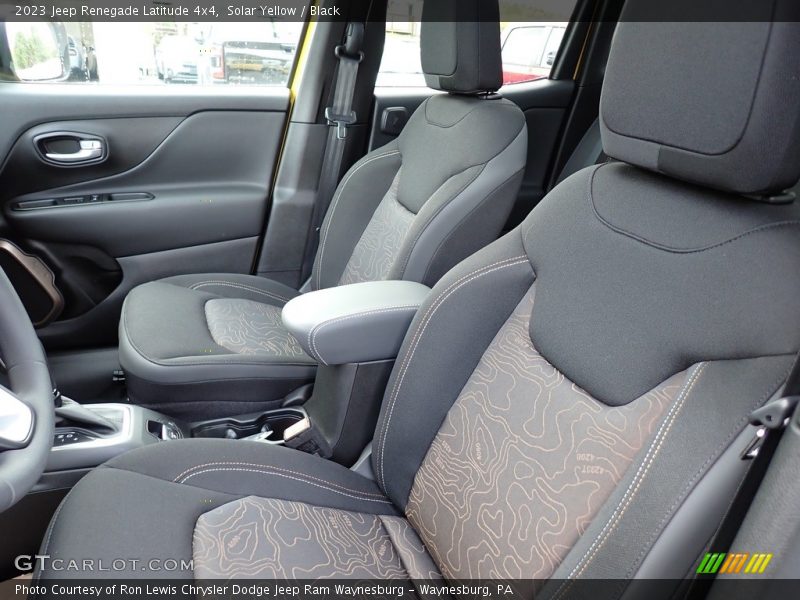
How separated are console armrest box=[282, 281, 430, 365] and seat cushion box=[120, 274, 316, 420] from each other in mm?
302

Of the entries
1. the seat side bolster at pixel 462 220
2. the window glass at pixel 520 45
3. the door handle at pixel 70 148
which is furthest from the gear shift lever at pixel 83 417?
the window glass at pixel 520 45

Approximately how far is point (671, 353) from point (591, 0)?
Result: 2.13 metres

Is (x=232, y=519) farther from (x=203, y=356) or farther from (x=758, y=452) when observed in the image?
(x=758, y=452)

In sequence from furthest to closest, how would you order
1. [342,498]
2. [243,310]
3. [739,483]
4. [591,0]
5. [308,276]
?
[591,0], [308,276], [243,310], [342,498], [739,483]

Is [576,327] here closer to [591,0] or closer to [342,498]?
[342,498]

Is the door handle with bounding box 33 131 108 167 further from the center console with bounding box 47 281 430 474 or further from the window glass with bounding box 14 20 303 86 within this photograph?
the center console with bounding box 47 281 430 474

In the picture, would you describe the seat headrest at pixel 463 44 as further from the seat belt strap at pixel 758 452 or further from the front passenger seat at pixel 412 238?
the seat belt strap at pixel 758 452

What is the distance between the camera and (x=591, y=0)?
256cm

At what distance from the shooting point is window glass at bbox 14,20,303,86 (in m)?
1.97

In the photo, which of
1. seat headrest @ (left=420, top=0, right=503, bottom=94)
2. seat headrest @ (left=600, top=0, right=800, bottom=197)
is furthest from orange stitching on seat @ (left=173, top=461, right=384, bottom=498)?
seat headrest @ (left=420, top=0, right=503, bottom=94)

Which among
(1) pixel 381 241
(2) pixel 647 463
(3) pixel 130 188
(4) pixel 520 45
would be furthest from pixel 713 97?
(4) pixel 520 45

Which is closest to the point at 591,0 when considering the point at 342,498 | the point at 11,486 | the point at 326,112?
the point at 326,112

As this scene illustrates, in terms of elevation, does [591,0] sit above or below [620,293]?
above

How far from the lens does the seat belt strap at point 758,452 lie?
0.72 meters
